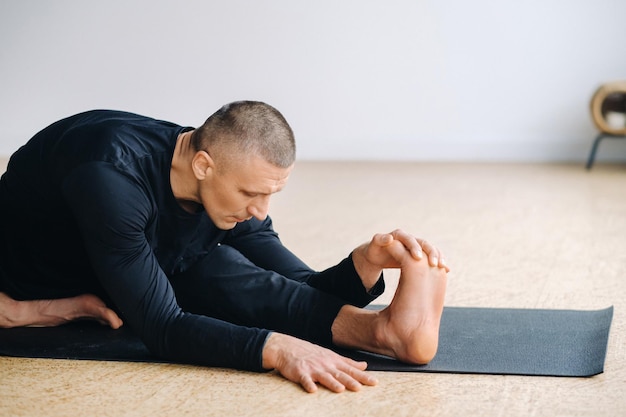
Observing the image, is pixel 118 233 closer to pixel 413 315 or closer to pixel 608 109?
pixel 413 315

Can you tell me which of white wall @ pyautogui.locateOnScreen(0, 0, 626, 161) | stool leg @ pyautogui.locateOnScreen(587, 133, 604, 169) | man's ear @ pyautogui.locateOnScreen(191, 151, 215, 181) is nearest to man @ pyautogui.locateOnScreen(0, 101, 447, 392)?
man's ear @ pyautogui.locateOnScreen(191, 151, 215, 181)

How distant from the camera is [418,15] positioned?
18.9 ft

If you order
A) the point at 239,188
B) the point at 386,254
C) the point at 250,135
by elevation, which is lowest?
the point at 386,254

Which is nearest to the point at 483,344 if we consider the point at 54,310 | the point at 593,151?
the point at 54,310

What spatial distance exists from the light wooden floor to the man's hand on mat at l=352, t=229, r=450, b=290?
25 centimetres

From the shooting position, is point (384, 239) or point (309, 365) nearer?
point (309, 365)

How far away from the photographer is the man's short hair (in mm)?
1831

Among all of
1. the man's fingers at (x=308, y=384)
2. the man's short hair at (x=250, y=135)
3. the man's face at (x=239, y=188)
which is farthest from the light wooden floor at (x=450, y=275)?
the man's short hair at (x=250, y=135)

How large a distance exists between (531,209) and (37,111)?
12.0ft

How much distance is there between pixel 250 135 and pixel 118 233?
1.09ft

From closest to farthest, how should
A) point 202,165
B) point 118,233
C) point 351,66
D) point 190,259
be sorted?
point 118,233
point 202,165
point 190,259
point 351,66

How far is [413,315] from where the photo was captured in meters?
1.90

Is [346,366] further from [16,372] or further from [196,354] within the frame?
[16,372]

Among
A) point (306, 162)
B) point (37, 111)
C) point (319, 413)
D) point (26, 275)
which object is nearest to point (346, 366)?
point (319, 413)
